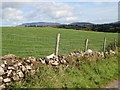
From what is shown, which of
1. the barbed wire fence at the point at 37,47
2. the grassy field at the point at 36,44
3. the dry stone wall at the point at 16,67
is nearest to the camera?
the dry stone wall at the point at 16,67

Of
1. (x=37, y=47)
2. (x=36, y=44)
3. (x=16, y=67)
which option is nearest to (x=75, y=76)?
(x=16, y=67)

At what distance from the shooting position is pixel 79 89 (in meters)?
7.49

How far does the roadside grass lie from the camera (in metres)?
7.08

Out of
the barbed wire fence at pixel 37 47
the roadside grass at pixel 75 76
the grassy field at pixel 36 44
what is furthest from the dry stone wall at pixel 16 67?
the grassy field at pixel 36 44

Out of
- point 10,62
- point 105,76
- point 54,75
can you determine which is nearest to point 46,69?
point 54,75

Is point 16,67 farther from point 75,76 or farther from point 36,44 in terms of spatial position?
point 36,44

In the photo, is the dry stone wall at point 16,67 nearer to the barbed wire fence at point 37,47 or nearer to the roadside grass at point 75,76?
the roadside grass at point 75,76

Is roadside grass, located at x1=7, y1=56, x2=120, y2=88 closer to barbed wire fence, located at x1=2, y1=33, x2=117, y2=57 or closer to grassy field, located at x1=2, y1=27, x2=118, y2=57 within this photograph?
barbed wire fence, located at x1=2, y1=33, x2=117, y2=57

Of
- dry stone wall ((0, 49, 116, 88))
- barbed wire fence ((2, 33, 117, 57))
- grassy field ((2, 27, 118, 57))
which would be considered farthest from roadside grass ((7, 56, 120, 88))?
grassy field ((2, 27, 118, 57))

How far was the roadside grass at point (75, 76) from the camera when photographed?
7.08 metres

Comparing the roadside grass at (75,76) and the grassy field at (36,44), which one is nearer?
the roadside grass at (75,76)

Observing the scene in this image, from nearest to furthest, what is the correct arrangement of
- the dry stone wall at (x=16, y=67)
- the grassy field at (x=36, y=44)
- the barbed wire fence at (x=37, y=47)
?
the dry stone wall at (x=16, y=67) < the barbed wire fence at (x=37, y=47) < the grassy field at (x=36, y=44)

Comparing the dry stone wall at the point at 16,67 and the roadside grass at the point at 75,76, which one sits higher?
the dry stone wall at the point at 16,67

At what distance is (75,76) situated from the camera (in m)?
8.42
